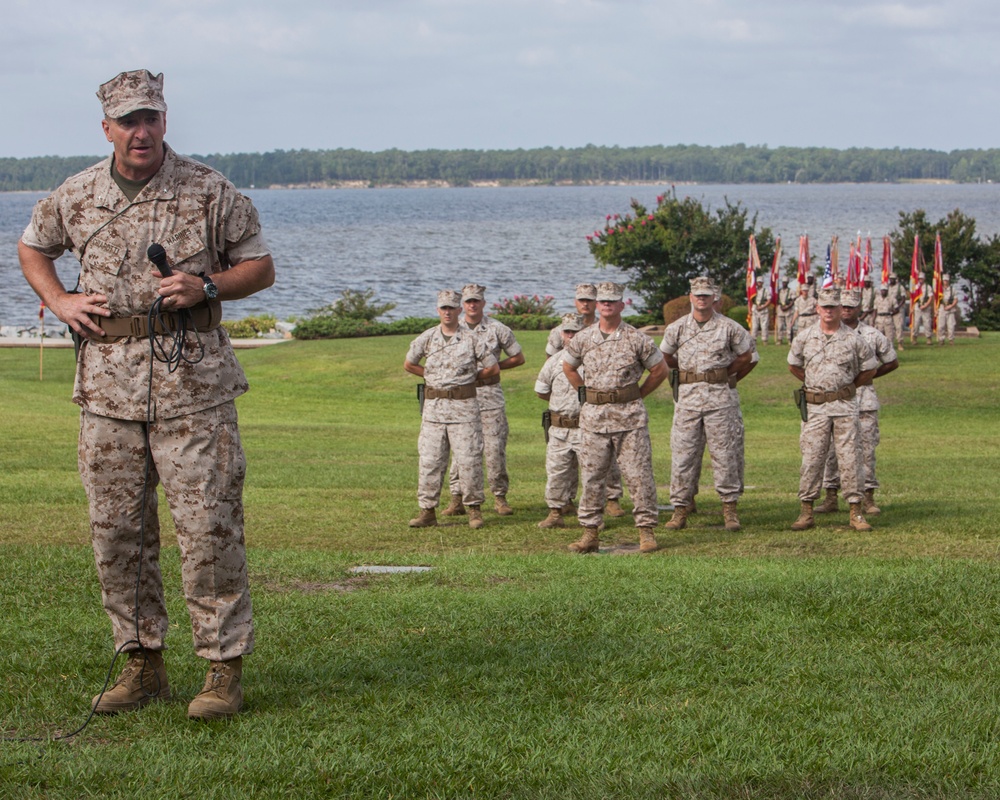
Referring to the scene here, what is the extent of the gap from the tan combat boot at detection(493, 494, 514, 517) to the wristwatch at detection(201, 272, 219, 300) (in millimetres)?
8909

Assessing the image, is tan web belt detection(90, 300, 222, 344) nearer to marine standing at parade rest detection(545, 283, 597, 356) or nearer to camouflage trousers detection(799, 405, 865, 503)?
marine standing at parade rest detection(545, 283, 597, 356)

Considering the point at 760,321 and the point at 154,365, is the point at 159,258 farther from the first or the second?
the point at 760,321

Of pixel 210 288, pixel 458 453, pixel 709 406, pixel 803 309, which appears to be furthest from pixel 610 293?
pixel 803 309

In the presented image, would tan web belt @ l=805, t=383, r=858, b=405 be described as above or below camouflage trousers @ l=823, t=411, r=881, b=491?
above

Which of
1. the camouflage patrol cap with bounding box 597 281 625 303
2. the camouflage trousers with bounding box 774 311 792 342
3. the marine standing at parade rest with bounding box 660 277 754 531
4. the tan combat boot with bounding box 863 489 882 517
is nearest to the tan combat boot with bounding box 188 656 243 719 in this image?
the camouflage patrol cap with bounding box 597 281 625 303

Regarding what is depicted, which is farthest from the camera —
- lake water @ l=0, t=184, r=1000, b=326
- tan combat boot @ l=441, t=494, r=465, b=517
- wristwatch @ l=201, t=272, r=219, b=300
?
lake water @ l=0, t=184, r=1000, b=326

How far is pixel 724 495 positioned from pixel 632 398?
1.94 meters

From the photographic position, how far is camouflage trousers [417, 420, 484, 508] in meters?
13.1

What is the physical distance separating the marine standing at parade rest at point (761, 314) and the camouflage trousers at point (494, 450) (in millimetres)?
21350

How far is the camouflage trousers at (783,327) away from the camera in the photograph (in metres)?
35.2

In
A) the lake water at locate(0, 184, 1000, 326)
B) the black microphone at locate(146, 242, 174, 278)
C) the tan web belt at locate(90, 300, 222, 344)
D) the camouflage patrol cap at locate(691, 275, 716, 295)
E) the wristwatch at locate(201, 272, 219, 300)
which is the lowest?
the lake water at locate(0, 184, 1000, 326)

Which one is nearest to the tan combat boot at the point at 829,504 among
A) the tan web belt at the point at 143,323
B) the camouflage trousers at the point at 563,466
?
the camouflage trousers at the point at 563,466

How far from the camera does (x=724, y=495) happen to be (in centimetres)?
1269

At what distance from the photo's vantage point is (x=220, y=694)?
5344 millimetres
